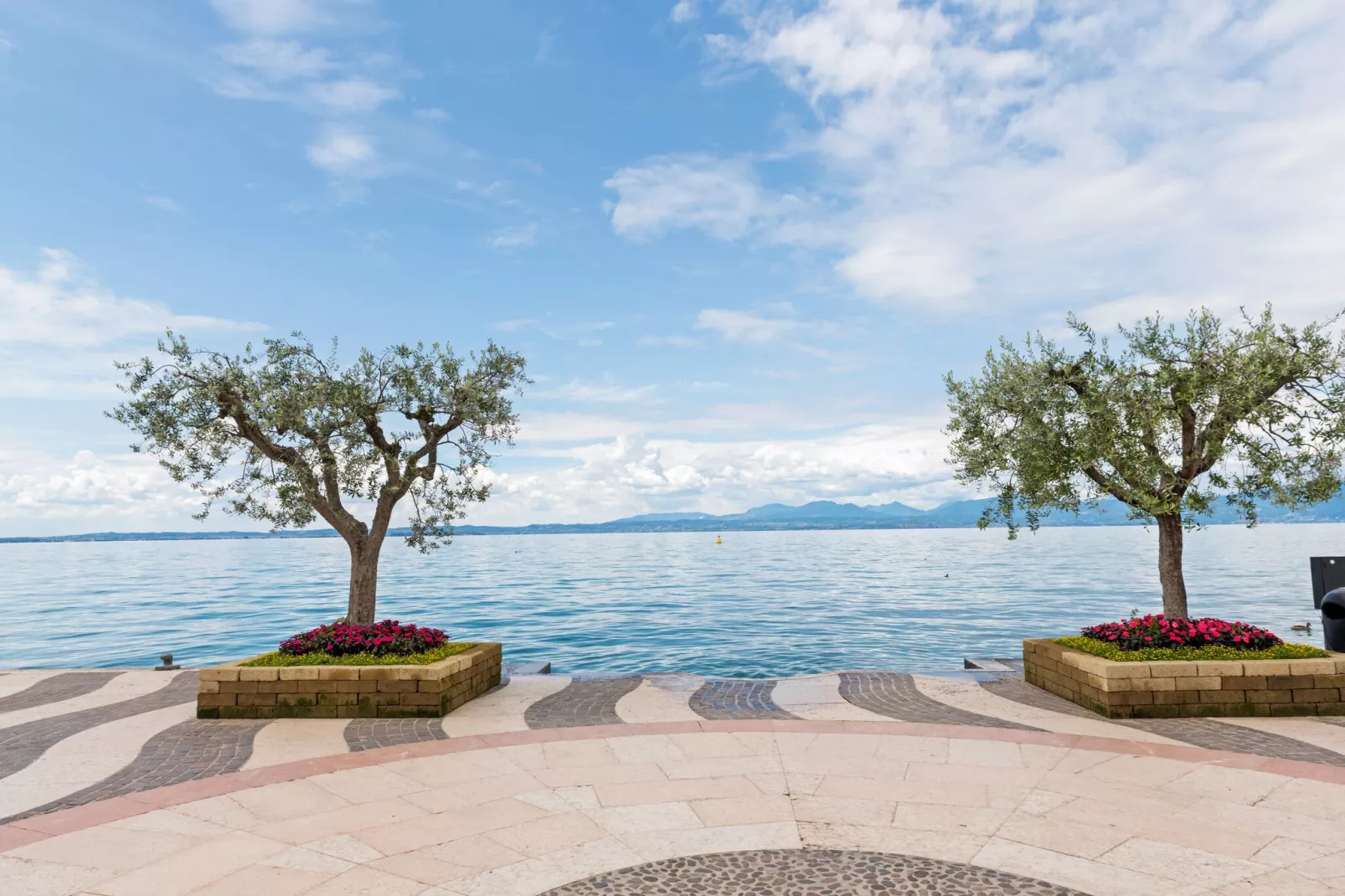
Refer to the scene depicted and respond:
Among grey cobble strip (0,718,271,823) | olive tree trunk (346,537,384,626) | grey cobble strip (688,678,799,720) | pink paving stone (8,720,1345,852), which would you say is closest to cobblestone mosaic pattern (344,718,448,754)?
pink paving stone (8,720,1345,852)

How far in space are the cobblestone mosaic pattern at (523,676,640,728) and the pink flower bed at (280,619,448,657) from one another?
2.12 meters

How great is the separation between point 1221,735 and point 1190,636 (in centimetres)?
208

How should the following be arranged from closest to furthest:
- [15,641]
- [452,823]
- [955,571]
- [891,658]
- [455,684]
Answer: [452,823] < [455,684] < [891,658] < [15,641] < [955,571]

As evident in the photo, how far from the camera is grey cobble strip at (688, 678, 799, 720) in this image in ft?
35.9

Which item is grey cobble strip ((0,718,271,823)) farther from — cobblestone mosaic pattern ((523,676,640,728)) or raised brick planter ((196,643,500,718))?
cobblestone mosaic pattern ((523,676,640,728))

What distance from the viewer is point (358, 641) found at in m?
11.6

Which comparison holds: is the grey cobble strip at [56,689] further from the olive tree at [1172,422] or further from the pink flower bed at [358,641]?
the olive tree at [1172,422]

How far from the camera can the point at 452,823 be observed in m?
6.66

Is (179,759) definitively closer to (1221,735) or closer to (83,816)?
(83,816)

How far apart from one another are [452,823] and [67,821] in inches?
138

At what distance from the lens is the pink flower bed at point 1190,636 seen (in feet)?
36.1

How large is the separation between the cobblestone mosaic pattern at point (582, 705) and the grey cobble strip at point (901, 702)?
362cm

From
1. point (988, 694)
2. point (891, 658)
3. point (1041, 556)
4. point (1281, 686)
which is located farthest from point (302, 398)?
point (1041, 556)

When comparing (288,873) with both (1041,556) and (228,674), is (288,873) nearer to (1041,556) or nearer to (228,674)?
(228,674)
